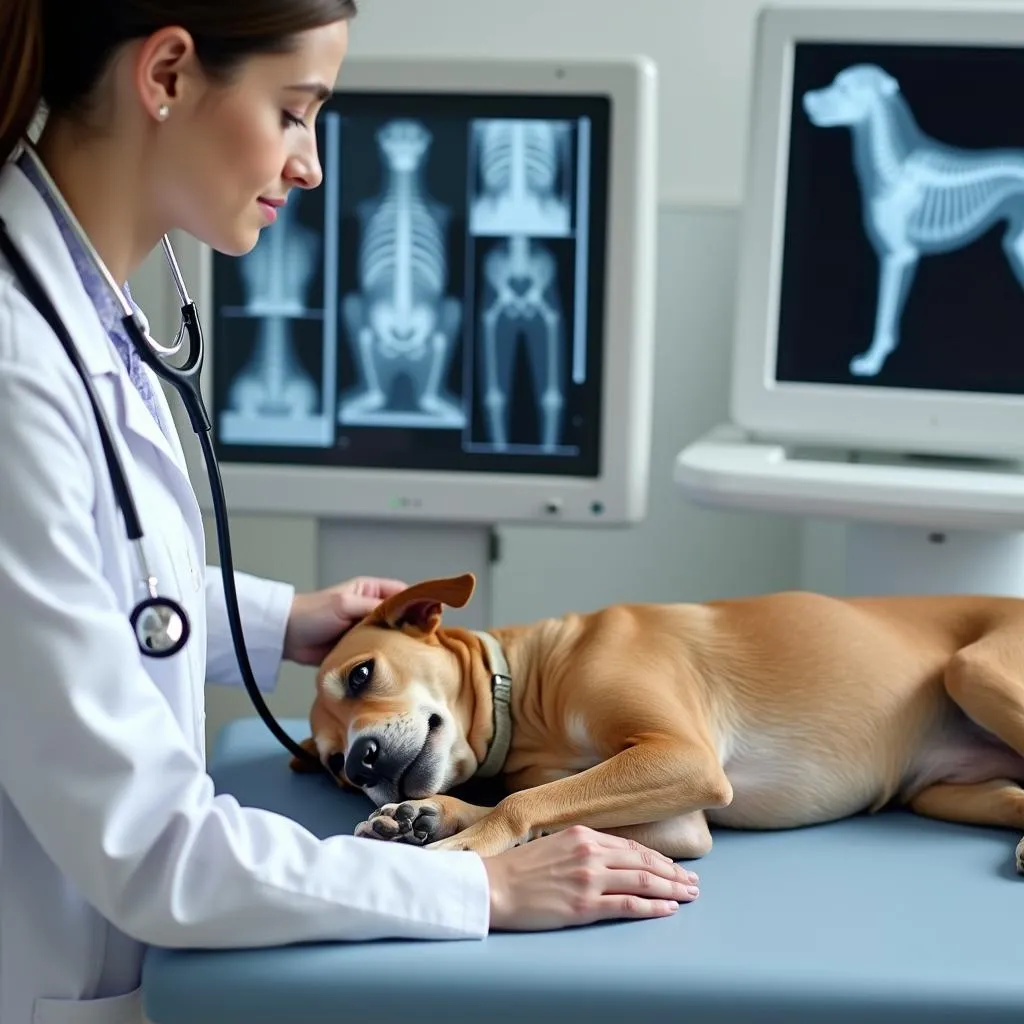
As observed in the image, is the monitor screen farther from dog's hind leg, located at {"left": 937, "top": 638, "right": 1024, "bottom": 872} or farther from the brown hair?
the brown hair

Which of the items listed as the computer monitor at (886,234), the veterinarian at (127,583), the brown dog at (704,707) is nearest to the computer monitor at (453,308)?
the computer monitor at (886,234)

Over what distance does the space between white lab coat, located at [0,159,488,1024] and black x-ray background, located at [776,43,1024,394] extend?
1.00 metres

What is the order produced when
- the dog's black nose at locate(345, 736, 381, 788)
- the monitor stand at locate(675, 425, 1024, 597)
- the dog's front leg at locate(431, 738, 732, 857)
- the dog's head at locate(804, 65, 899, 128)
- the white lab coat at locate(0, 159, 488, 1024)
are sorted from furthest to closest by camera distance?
the dog's head at locate(804, 65, 899, 128) < the monitor stand at locate(675, 425, 1024, 597) < the dog's black nose at locate(345, 736, 381, 788) < the dog's front leg at locate(431, 738, 732, 857) < the white lab coat at locate(0, 159, 488, 1024)

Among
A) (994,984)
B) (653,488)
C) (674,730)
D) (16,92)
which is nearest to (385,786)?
(674,730)

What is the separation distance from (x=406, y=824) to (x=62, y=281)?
1.73 feet

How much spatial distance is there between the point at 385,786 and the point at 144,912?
0.38 metres

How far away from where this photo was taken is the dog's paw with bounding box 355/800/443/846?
1.20 meters

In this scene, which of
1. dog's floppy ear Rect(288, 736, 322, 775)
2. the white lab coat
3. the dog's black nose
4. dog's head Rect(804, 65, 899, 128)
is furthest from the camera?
dog's head Rect(804, 65, 899, 128)

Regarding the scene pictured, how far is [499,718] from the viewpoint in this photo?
139 centimetres

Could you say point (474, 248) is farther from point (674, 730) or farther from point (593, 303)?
point (674, 730)

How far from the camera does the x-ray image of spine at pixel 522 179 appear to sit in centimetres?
182

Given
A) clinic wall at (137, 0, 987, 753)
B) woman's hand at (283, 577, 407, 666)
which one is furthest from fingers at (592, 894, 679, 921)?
clinic wall at (137, 0, 987, 753)

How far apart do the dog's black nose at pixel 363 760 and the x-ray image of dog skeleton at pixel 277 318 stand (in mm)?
711

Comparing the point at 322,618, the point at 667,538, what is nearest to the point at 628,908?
the point at 322,618
